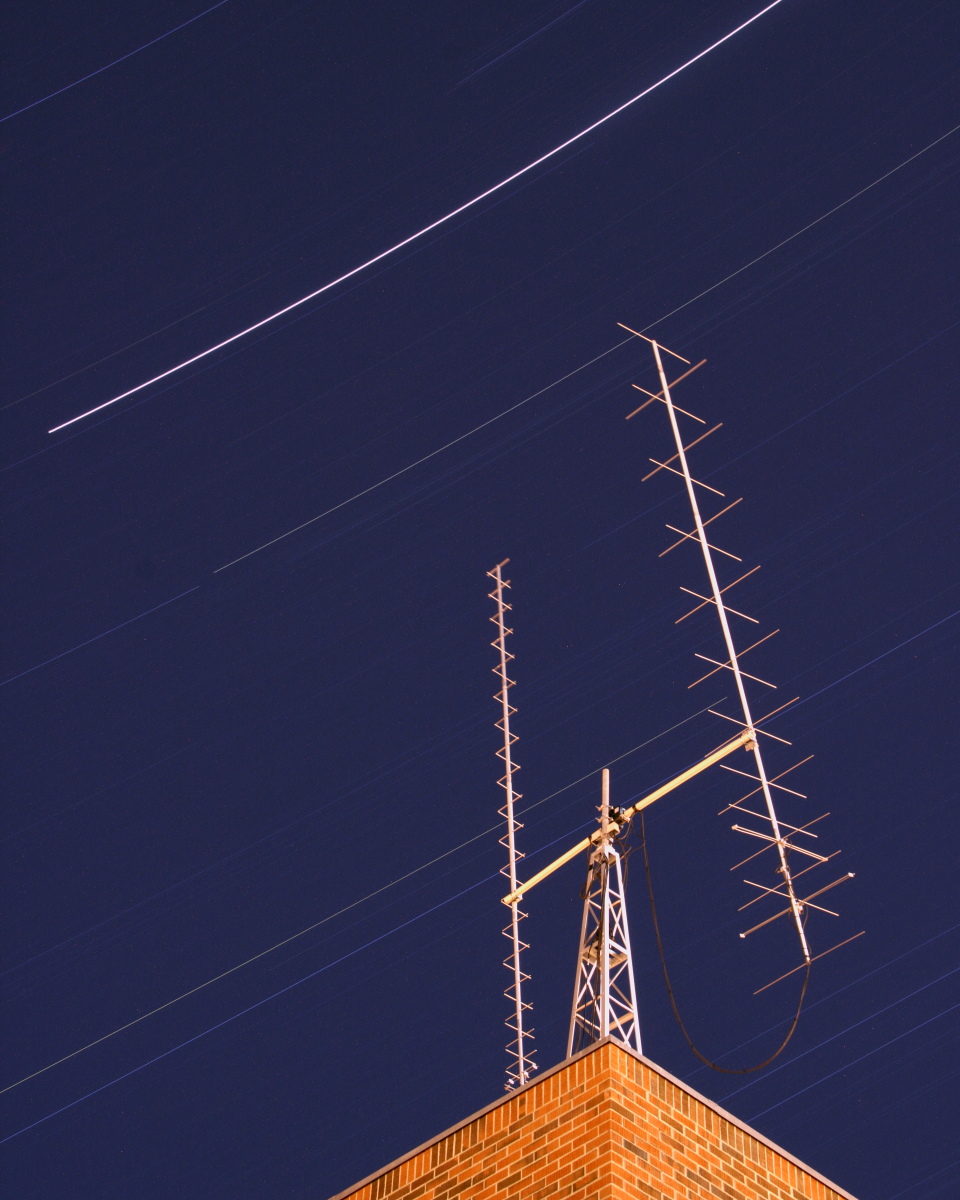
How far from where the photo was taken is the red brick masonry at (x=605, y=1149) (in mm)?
11750

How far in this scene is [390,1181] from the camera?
1331 centimetres

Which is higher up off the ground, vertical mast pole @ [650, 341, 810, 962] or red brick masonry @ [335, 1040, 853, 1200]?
vertical mast pole @ [650, 341, 810, 962]

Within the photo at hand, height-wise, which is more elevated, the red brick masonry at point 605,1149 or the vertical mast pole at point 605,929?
the vertical mast pole at point 605,929

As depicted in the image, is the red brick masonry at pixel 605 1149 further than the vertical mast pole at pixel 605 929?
No

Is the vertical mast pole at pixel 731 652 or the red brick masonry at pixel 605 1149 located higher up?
the vertical mast pole at pixel 731 652

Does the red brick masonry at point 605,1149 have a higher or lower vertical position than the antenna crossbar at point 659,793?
lower

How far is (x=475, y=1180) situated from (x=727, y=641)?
257 inches

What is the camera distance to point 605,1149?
1162 cm

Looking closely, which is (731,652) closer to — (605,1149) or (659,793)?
(659,793)

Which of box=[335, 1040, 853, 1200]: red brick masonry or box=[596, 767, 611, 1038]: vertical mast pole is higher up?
box=[596, 767, 611, 1038]: vertical mast pole

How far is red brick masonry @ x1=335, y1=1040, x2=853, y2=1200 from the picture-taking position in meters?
11.8

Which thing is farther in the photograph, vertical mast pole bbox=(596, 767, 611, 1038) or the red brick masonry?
vertical mast pole bbox=(596, 767, 611, 1038)

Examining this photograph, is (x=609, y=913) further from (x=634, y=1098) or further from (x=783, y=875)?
(x=634, y=1098)

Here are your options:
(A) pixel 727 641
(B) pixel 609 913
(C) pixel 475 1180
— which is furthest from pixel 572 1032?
(A) pixel 727 641
